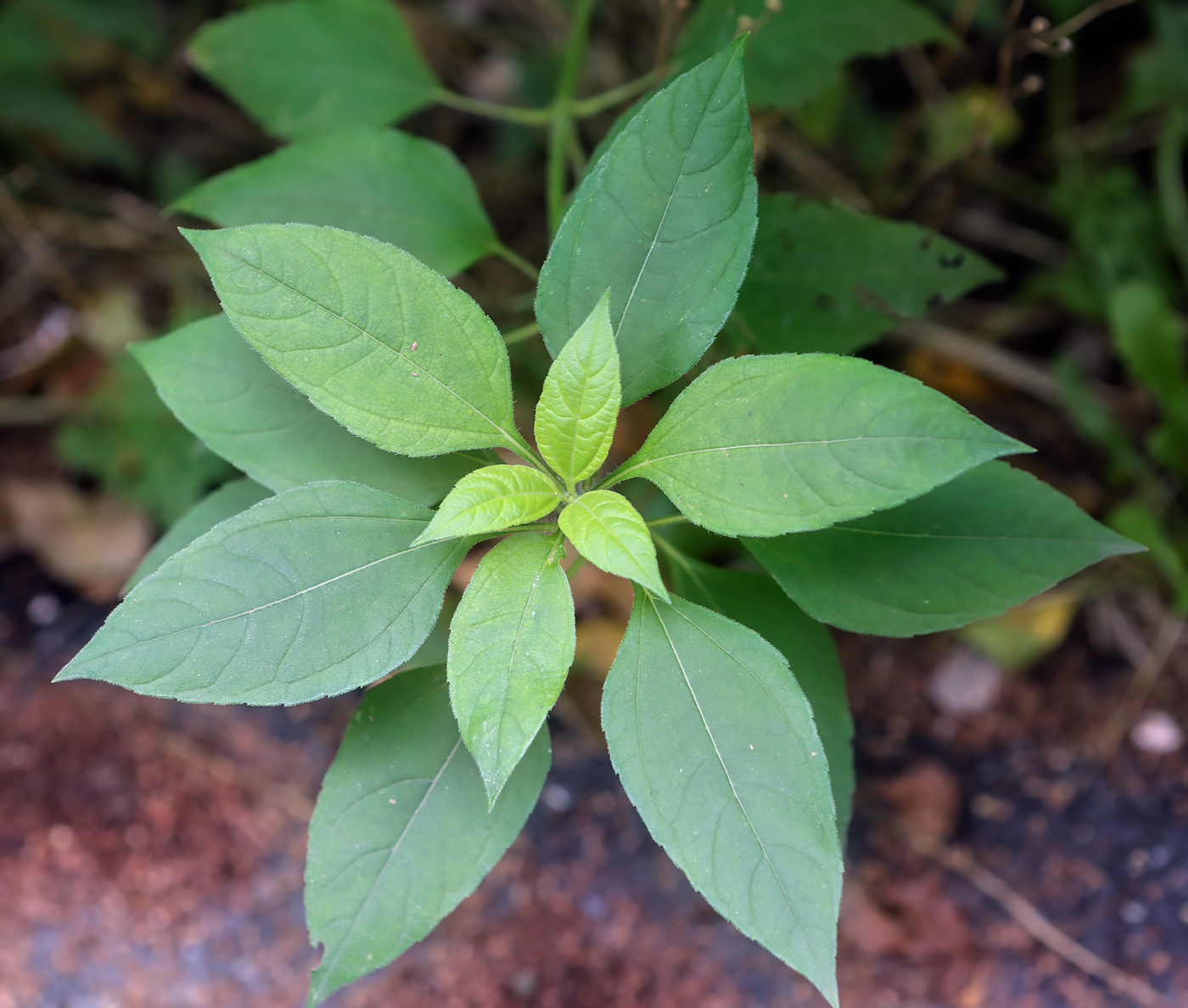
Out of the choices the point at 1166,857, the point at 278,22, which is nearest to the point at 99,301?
the point at 278,22

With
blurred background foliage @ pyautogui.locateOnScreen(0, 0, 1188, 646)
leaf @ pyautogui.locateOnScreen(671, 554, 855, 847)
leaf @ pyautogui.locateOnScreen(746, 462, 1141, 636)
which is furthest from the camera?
blurred background foliage @ pyautogui.locateOnScreen(0, 0, 1188, 646)

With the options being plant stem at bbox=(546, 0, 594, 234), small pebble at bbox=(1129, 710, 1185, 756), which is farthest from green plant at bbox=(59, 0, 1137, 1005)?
small pebble at bbox=(1129, 710, 1185, 756)

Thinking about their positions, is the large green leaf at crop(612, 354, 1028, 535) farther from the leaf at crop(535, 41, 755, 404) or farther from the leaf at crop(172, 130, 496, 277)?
the leaf at crop(172, 130, 496, 277)

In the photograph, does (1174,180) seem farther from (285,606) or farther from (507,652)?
(285,606)

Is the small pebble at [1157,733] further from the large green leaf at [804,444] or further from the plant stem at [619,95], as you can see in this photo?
the plant stem at [619,95]

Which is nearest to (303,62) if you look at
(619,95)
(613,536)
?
(619,95)

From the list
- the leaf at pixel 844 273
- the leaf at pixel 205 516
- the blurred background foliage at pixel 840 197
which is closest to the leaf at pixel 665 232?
the leaf at pixel 844 273
